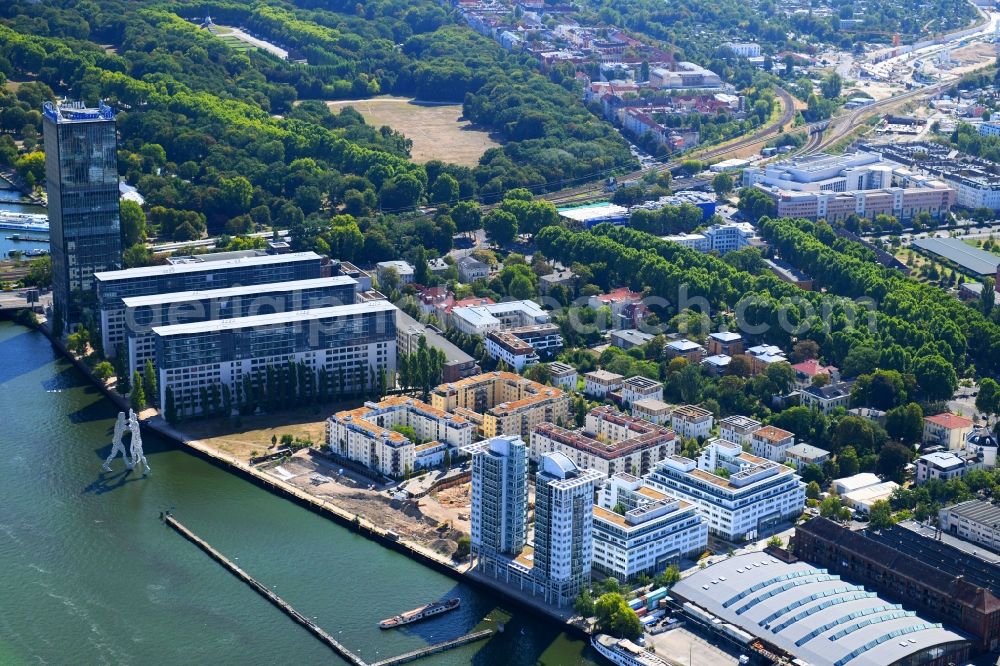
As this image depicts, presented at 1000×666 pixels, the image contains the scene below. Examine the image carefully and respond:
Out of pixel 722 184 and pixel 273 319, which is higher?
pixel 273 319

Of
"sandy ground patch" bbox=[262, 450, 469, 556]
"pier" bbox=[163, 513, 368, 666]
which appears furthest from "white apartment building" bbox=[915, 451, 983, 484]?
"pier" bbox=[163, 513, 368, 666]

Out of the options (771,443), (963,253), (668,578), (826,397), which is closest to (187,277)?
(771,443)

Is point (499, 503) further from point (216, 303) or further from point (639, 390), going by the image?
point (216, 303)

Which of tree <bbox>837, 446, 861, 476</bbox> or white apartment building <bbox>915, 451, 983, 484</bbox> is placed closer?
white apartment building <bbox>915, 451, 983, 484</bbox>

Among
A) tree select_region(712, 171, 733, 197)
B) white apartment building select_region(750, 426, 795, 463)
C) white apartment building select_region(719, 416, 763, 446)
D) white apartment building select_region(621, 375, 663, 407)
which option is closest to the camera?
white apartment building select_region(750, 426, 795, 463)

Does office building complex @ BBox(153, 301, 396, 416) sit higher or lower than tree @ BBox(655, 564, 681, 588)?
higher

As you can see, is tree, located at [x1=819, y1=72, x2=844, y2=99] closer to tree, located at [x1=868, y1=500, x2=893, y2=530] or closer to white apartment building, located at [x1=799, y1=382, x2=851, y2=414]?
white apartment building, located at [x1=799, y1=382, x2=851, y2=414]

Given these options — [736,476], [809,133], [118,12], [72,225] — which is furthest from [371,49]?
[736,476]
